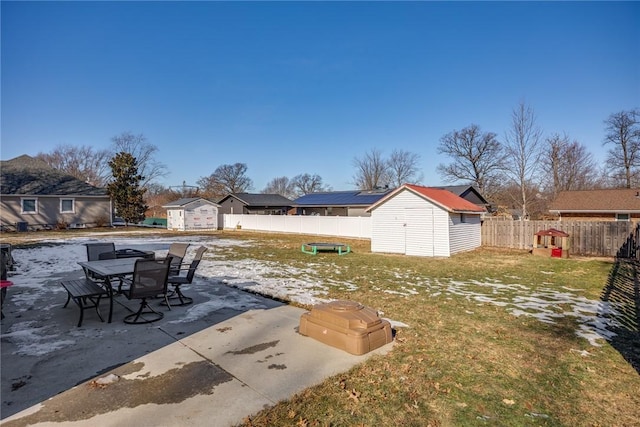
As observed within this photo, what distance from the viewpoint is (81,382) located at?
342 centimetres

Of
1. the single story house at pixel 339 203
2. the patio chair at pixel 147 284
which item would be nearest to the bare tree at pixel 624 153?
the single story house at pixel 339 203

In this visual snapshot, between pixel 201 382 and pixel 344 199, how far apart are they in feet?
98.1

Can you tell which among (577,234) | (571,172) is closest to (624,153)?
(571,172)

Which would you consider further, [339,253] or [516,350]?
[339,253]

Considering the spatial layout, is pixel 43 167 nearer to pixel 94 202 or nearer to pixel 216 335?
pixel 94 202

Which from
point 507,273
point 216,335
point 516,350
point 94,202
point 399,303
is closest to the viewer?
point 516,350

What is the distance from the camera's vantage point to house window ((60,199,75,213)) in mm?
27647

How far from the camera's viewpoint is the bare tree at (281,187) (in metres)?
75.0

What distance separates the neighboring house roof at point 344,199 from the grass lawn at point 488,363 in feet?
73.3

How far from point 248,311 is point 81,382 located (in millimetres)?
2883

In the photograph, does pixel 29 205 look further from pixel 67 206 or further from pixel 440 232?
pixel 440 232

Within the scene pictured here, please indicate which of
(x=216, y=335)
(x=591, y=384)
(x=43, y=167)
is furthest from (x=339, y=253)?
(x=43, y=167)

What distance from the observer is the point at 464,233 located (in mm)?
16203

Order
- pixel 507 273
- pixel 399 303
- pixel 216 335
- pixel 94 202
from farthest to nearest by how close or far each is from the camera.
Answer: pixel 94 202 < pixel 507 273 < pixel 399 303 < pixel 216 335
